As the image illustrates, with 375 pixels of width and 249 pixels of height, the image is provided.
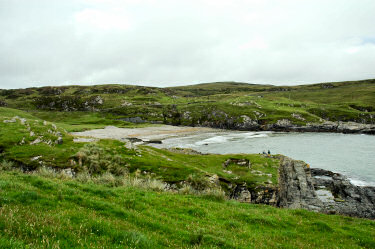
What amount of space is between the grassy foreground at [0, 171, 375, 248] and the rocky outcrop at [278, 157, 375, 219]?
431 inches

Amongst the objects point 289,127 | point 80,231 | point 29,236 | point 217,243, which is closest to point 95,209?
point 80,231

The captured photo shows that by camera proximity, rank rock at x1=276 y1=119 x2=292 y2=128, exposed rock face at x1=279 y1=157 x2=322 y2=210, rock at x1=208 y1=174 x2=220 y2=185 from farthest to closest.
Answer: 1. rock at x1=276 y1=119 x2=292 y2=128
2. exposed rock face at x1=279 y1=157 x2=322 y2=210
3. rock at x1=208 y1=174 x2=220 y2=185

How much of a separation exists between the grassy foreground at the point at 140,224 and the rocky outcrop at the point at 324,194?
11.0 metres

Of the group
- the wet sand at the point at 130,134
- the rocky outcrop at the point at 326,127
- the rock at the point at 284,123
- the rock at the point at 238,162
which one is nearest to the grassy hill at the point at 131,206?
the rock at the point at 238,162

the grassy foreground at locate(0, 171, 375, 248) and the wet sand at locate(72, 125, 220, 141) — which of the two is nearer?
the grassy foreground at locate(0, 171, 375, 248)

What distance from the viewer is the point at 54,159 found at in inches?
1032

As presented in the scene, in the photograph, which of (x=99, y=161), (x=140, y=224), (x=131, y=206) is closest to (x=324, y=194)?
(x=131, y=206)

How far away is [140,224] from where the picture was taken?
9.46 m

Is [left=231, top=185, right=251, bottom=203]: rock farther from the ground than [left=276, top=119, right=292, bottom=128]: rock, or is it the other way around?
[left=276, top=119, right=292, bottom=128]: rock

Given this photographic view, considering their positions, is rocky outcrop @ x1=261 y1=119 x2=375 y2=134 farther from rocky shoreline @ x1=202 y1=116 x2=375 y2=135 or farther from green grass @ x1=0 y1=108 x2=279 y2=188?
green grass @ x1=0 y1=108 x2=279 y2=188

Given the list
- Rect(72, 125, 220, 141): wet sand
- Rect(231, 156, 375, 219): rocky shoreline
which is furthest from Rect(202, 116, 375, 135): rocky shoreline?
Rect(231, 156, 375, 219): rocky shoreline

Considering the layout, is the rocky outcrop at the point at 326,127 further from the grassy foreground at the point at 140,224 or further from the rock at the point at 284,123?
the grassy foreground at the point at 140,224

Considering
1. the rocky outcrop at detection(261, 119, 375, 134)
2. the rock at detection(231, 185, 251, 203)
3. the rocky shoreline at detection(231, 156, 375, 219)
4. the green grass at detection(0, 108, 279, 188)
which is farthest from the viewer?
the rocky outcrop at detection(261, 119, 375, 134)

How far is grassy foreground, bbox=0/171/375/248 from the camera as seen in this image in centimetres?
621
